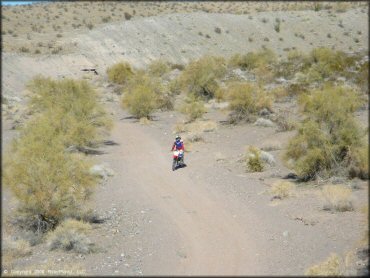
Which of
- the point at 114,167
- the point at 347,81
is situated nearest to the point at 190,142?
the point at 114,167

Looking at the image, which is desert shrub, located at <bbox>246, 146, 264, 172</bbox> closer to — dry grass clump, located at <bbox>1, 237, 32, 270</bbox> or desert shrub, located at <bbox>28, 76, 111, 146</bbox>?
desert shrub, located at <bbox>28, 76, 111, 146</bbox>

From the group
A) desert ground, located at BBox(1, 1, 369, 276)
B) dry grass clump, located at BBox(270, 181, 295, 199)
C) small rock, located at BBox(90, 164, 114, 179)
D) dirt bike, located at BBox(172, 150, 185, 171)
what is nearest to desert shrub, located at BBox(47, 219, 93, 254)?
desert ground, located at BBox(1, 1, 369, 276)

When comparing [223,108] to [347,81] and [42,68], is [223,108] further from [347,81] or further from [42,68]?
[42,68]

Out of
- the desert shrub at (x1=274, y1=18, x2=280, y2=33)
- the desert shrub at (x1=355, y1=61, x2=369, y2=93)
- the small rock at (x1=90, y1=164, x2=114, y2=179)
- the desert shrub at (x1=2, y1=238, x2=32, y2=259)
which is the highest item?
the desert shrub at (x1=2, y1=238, x2=32, y2=259)

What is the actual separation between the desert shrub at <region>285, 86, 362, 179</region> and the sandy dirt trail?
13.6 ft

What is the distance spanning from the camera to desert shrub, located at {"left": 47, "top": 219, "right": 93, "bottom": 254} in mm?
12572

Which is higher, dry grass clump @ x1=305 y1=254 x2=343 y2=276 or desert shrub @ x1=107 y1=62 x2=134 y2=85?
dry grass clump @ x1=305 y1=254 x2=343 y2=276

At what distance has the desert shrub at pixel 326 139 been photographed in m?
18.6

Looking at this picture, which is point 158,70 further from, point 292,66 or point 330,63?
point 330,63

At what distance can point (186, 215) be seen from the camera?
15.4 m

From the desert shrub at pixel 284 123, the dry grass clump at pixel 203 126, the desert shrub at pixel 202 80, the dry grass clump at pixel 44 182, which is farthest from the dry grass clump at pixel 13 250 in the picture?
the desert shrub at pixel 202 80

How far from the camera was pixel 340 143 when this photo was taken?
18938mm

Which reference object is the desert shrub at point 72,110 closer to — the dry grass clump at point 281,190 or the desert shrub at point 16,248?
the dry grass clump at point 281,190

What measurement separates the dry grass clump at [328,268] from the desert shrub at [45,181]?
289 inches
